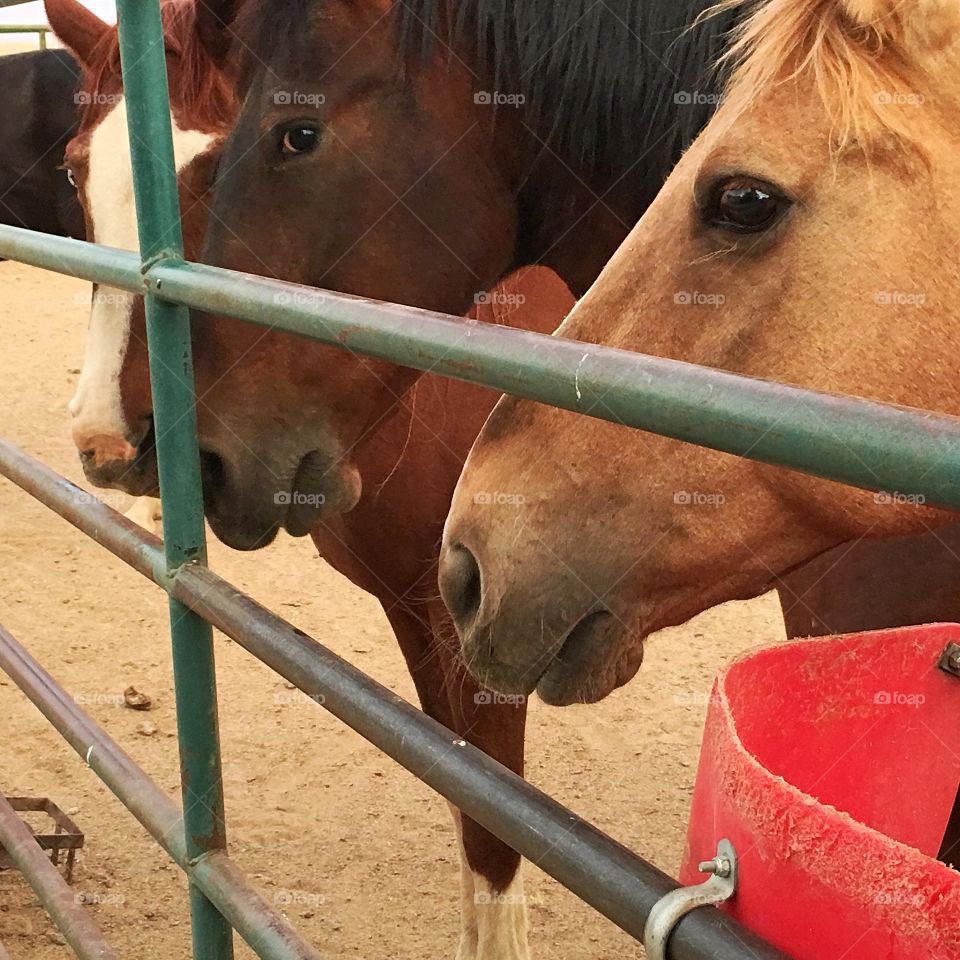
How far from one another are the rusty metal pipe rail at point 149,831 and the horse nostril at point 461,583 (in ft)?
1.07

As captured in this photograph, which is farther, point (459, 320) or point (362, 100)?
point (362, 100)

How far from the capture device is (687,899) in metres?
0.60

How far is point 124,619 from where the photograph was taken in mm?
3732

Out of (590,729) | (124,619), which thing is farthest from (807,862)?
(124,619)

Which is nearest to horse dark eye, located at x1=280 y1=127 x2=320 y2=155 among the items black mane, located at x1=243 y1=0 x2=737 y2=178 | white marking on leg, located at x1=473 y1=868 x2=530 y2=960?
black mane, located at x1=243 y1=0 x2=737 y2=178

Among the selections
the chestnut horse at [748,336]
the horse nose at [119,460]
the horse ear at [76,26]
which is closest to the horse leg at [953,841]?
the chestnut horse at [748,336]

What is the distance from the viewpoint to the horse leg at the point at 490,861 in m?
2.04

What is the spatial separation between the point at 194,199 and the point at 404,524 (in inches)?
27.2

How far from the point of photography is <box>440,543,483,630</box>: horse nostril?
40.4 inches

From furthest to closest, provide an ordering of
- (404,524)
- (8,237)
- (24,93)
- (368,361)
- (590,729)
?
(24,93)
(590,729)
(404,524)
(368,361)
(8,237)

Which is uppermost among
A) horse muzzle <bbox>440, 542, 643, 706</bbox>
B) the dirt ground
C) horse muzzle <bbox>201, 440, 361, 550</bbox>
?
horse muzzle <bbox>440, 542, 643, 706</bbox>

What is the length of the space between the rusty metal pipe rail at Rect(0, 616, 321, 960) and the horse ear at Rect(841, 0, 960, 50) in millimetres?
970

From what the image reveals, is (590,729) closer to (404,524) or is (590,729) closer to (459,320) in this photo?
(404,524)

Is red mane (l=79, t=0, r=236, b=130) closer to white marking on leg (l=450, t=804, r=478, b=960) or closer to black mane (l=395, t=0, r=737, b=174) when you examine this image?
black mane (l=395, t=0, r=737, b=174)
